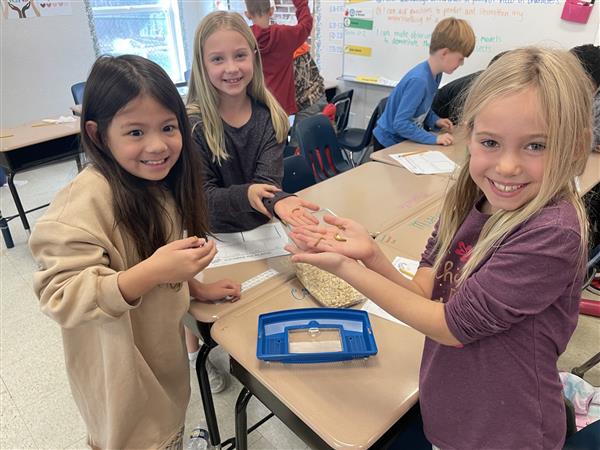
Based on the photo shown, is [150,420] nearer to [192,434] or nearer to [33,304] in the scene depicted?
[192,434]

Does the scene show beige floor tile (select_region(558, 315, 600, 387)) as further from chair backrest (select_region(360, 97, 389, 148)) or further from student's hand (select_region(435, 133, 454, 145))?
chair backrest (select_region(360, 97, 389, 148))

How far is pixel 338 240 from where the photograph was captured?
0.95 meters

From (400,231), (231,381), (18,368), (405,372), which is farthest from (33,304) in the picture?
(405,372)

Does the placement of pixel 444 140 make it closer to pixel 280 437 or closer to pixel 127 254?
pixel 280 437

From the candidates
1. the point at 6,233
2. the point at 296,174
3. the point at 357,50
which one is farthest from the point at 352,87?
the point at 6,233

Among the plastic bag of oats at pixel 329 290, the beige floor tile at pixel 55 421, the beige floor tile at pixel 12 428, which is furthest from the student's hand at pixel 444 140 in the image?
the beige floor tile at pixel 12 428

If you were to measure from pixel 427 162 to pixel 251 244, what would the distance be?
1301mm

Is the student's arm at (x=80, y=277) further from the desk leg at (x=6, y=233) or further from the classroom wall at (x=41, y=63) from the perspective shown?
the classroom wall at (x=41, y=63)

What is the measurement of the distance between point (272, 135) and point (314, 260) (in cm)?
88

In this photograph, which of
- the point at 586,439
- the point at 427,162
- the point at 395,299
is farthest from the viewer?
the point at 427,162

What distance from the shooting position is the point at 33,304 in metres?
2.48

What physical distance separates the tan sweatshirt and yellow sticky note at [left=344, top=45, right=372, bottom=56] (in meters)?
3.68

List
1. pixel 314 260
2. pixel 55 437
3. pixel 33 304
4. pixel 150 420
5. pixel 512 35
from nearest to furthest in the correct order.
A: pixel 314 260 < pixel 150 420 < pixel 55 437 < pixel 33 304 < pixel 512 35

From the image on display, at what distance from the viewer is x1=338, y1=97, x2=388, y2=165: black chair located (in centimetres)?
330
